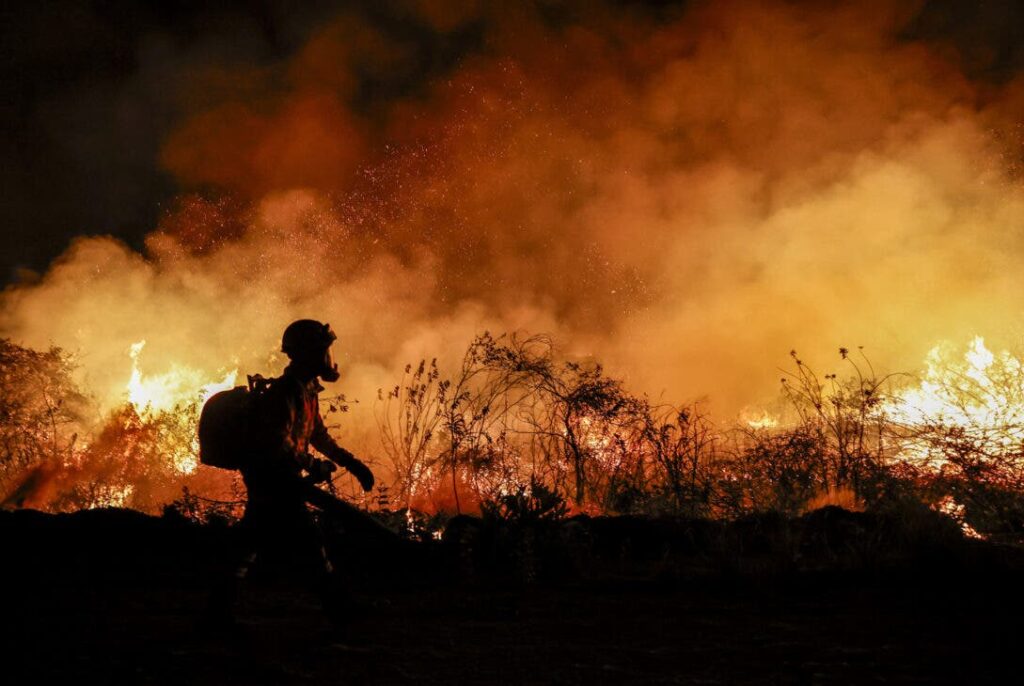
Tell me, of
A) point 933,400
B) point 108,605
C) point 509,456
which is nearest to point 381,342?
point 509,456

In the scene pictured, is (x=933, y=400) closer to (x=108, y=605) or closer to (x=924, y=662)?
(x=924, y=662)

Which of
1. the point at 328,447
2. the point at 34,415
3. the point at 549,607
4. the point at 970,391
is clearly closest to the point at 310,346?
the point at 328,447

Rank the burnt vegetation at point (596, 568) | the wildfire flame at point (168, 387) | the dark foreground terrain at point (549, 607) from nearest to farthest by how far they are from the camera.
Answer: the dark foreground terrain at point (549, 607), the burnt vegetation at point (596, 568), the wildfire flame at point (168, 387)

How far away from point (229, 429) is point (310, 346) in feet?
1.74

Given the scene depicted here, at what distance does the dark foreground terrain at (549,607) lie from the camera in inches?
125

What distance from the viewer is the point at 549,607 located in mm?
4430

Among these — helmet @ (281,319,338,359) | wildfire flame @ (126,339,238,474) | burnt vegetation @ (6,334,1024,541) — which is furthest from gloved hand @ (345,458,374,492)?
wildfire flame @ (126,339,238,474)

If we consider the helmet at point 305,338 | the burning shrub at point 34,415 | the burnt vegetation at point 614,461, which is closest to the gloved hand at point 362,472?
the helmet at point 305,338

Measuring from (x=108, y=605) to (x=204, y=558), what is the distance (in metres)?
1.52

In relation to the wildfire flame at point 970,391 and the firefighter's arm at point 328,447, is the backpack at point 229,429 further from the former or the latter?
the wildfire flame at point 970,391

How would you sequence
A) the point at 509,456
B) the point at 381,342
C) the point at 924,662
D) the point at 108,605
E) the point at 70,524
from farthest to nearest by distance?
the point at 381,342, the point at 509,456, the point at 70,524, the point at 108,605, the point at 924,662

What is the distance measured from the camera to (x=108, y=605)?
4320 millimetres

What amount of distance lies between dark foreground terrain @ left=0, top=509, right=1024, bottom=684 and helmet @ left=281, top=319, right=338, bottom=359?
1287 mm

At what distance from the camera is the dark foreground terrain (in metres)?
3.17
